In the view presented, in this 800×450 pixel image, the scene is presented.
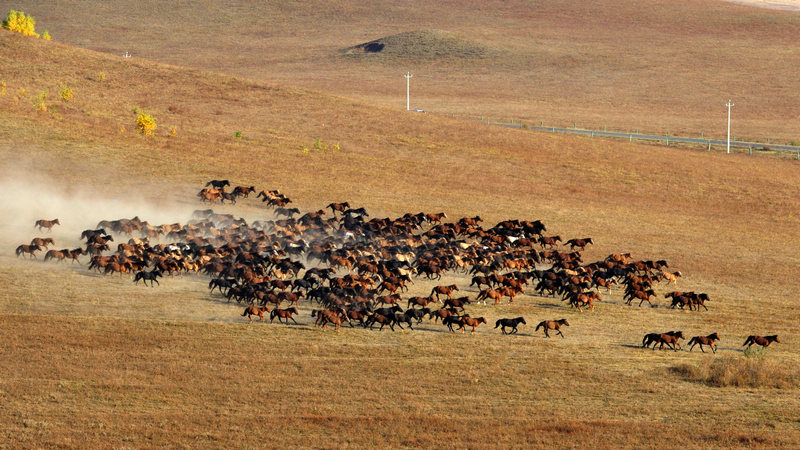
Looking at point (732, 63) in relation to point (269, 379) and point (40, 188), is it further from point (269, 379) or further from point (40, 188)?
point (269, 379)

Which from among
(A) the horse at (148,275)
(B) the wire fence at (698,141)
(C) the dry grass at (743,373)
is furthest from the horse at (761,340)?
(B) the wire fence at (698,141)

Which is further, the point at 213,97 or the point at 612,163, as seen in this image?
the point at 213,97

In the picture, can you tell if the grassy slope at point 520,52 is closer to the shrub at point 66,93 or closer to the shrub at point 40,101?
the shrub at point 66,93

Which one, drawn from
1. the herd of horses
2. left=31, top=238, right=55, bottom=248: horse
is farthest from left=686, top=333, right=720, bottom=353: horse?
left=31, top=238, right=55, bottom=248: horse

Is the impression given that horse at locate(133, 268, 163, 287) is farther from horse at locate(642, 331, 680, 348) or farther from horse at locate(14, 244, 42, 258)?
horse at locate(642, 331, 680, 348)

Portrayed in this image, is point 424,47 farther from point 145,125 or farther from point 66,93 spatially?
point 145,125

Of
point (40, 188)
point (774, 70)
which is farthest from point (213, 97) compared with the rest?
point (774, 70)
